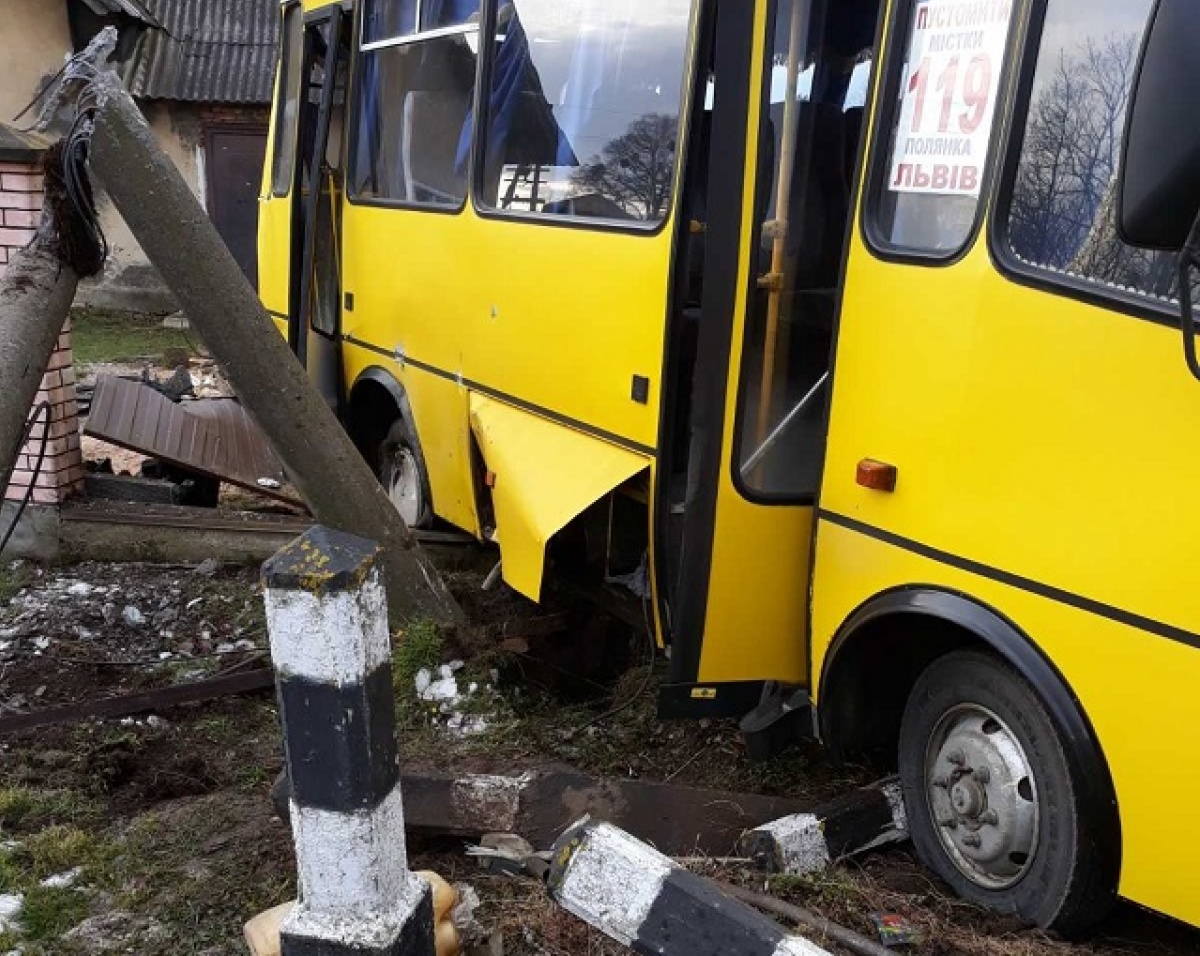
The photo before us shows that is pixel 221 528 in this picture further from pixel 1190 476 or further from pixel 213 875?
pixel 1190 476

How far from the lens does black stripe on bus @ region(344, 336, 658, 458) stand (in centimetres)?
395

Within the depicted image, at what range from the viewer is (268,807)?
366 cm

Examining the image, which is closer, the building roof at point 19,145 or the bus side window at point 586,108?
the bus side window at point 586,108

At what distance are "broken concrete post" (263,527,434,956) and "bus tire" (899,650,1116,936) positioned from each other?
1.43 metres

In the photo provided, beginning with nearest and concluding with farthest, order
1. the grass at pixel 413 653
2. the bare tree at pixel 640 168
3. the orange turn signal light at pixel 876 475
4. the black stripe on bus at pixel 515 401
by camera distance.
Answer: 1. the orange turn signal light at pixel 876 475
2. the bare tree at pixel 640 168
3. the black stripe on bus at pixel 515 401
4. the grass at pixel 413 653

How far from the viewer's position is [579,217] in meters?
4.26

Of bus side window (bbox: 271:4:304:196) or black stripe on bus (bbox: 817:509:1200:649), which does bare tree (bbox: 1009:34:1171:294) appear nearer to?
black stripe on bus (bbox: 817:509:1200:649)

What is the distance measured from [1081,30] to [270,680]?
3425mm

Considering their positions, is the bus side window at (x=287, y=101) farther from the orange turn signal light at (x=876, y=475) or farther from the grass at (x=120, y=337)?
the grass at (x=120, y=337)

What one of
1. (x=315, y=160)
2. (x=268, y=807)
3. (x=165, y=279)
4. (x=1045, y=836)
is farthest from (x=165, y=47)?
(x=1045, y=836)

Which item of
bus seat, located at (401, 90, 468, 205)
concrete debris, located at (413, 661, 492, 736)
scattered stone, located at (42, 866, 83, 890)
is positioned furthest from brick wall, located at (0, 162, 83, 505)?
scattered stone, located at (42, 866, 83, 890)

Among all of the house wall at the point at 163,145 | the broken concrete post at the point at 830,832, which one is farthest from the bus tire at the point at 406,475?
the house wall at the point at 163,145

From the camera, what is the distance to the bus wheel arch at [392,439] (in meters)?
5.75

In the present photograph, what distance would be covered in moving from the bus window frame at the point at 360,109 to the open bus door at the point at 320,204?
14 centimetres
